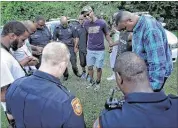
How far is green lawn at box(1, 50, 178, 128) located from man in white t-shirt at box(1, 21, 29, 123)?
5.94 ft

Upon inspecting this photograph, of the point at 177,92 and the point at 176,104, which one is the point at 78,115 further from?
the point at 177,92

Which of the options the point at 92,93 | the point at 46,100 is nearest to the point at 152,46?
the point at 46,100

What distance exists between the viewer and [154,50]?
356 cm

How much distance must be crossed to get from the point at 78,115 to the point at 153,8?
1211cm

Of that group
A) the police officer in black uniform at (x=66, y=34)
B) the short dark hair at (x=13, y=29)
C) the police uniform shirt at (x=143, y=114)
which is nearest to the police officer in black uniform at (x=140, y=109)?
the police uniform shirt at (x=143, y=114)

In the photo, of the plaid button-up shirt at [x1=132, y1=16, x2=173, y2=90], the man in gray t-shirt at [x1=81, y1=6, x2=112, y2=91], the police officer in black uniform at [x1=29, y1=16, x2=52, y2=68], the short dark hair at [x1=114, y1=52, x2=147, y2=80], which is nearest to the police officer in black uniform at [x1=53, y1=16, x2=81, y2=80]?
the police officer in black uniform at [x1=29, y1=16, x2=52, y2=68]

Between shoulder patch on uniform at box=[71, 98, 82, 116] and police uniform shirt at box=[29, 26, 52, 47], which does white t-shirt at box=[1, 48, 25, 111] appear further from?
police uniform shirt at box=[29, 26, 52, 47]

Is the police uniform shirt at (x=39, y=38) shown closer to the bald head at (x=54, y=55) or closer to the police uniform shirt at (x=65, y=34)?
the police uniform shirt at (x=65, y=34)

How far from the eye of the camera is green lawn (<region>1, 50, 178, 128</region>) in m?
5.41

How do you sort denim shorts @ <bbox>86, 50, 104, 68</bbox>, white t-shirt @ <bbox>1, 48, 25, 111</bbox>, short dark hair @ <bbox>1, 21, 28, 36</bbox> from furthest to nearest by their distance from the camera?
denim shorts @ <bbox>86, 50, 104, 68</bbox>, short dark hair @ <bbox>1, 21, 28, 36</bbox>, white t-shirt @ <bbox>1, 48, 25, 111</bbox>

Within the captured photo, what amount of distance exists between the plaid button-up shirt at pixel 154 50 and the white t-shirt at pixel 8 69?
149 cm

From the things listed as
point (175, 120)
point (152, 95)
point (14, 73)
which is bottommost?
point (14, 73)

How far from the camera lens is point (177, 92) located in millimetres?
6398

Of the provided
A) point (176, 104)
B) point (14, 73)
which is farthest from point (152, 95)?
point (14, 73)
